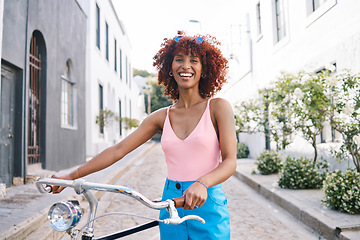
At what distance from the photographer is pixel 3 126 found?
6.84 m

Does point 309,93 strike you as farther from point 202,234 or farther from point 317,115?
point 202,234

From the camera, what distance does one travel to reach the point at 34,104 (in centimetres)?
859

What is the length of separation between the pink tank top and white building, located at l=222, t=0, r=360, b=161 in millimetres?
5385

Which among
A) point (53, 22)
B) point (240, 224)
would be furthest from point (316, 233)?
point (53, 22)

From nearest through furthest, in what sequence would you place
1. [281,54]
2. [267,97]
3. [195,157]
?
[195,157], [267,97], [281,54]

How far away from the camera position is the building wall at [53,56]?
7082 millimetres

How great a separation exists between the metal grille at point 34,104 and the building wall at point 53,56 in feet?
0.55

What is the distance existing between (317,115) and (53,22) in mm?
7194

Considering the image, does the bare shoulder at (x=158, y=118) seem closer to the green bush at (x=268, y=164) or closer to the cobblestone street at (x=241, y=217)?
the cobblestone street at (x=241, y=217)

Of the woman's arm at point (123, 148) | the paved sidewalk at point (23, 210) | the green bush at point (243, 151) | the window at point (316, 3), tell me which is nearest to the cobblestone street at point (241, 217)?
the paved sidewalk at point (23, 210)

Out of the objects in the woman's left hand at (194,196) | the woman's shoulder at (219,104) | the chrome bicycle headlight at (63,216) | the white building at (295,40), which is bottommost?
the chrome bicycle headlight at (63,216)

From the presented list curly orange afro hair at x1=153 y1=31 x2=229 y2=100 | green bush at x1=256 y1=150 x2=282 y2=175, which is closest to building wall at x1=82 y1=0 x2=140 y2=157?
green bush at x1=256 y1=150 x2=282 y2=175

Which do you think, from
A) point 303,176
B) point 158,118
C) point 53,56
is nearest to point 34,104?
point 53,56

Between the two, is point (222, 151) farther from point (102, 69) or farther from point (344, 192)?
point (102, 69)
